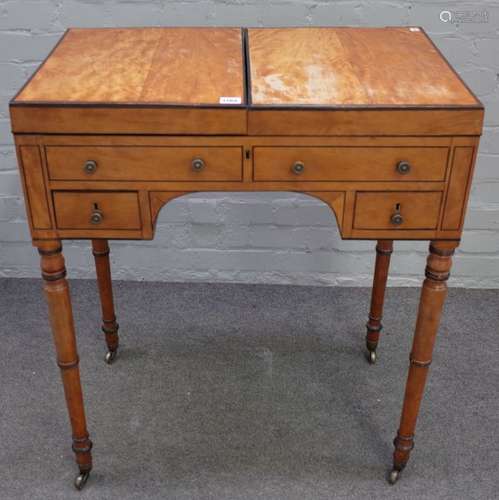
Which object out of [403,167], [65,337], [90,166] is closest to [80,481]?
[65,337]

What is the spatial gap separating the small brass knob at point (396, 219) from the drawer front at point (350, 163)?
0.07 meters


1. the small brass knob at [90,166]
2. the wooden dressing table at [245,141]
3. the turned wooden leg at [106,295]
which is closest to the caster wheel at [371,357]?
the wooden dressing table at [245,141]

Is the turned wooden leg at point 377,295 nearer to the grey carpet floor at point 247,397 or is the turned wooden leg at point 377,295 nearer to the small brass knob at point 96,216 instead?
the grey carpet floor at point 247,397

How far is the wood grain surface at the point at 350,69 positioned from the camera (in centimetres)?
137

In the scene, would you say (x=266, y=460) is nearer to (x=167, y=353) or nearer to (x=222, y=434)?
(x=222, y=434)

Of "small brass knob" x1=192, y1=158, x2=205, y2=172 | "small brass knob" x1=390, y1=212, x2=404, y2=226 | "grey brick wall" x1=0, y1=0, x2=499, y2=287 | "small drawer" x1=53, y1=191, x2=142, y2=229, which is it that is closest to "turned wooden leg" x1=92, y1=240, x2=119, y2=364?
"grey brick wall" x1=0, y1=0, x2=499, y2=287

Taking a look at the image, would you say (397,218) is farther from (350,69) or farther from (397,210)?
(350,69)

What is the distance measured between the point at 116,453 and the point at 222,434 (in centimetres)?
28

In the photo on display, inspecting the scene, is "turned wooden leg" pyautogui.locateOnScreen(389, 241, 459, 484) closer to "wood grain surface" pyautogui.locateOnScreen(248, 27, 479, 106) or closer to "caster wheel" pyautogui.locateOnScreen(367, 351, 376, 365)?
"wood grain surface" pyautogui.locateOnScreen(248, 27, 479, 106)

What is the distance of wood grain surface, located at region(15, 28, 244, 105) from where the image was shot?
1.38 m

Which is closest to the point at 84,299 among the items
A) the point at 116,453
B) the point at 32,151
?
the point at 116,453

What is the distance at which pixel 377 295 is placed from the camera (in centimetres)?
209

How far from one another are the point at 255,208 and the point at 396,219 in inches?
37.2

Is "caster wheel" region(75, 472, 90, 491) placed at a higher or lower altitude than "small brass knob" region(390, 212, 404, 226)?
lower
